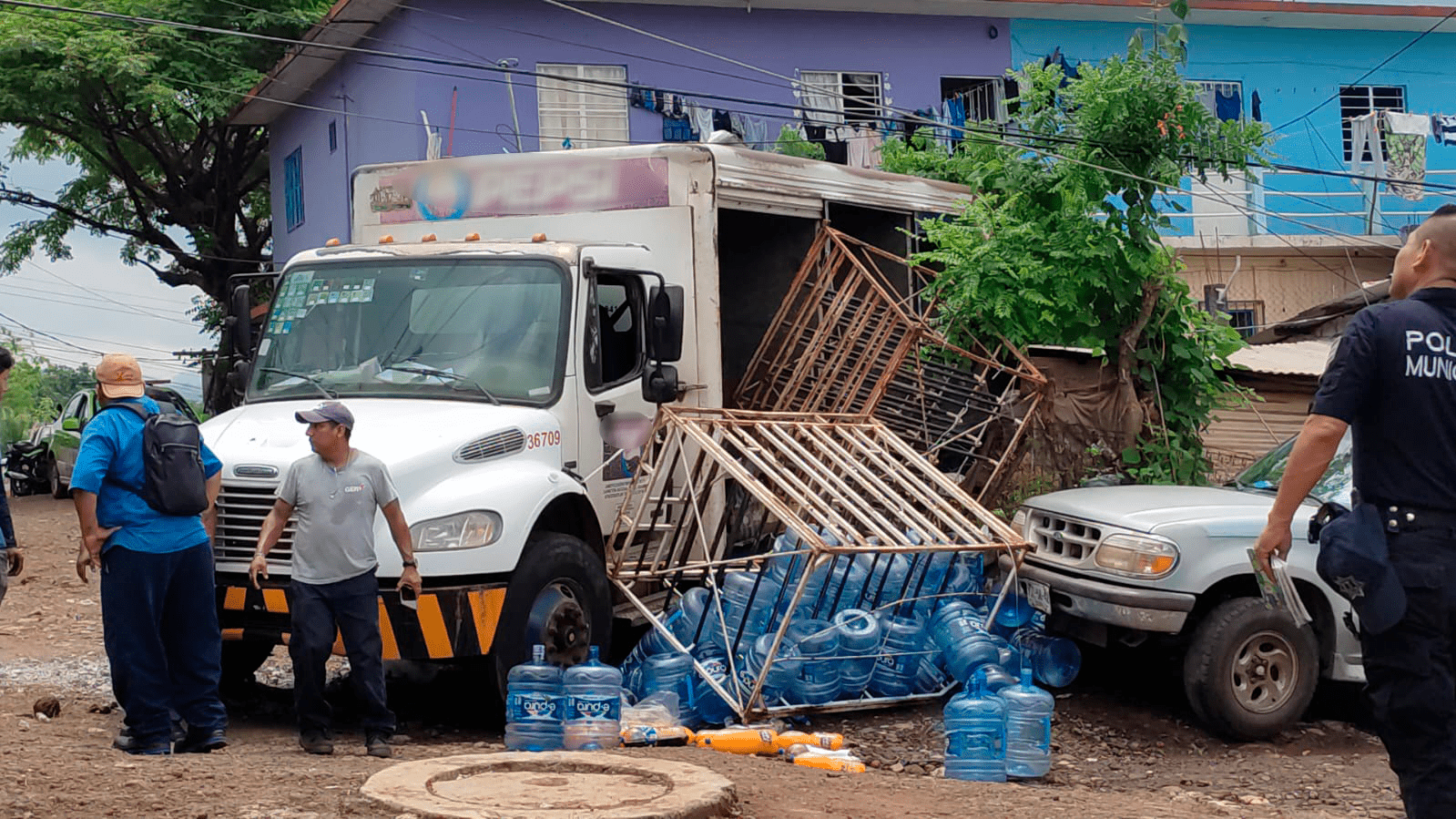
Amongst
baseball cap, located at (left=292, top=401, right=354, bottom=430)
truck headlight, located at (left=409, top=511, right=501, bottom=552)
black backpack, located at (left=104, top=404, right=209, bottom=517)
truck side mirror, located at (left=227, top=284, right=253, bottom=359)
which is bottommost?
truck headlight, located at (left=409, top=511, right=501, bottom=552)

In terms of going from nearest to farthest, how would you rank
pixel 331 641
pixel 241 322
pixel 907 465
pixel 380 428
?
pixel 331 641 < pixel 380 428 < pixel 241 322 < pixel 907 465

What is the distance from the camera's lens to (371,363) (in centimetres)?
899

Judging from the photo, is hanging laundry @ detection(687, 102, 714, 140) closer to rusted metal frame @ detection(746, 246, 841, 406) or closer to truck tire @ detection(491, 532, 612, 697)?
rusted metal frame @ detection(746, 246, 841, 406)

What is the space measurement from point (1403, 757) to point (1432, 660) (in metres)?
0.30

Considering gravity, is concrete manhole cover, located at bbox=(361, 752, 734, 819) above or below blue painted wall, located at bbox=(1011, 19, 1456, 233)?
below

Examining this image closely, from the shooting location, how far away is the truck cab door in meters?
9.13

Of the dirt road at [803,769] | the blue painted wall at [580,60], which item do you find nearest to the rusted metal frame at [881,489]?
the dirt road at [803,769]

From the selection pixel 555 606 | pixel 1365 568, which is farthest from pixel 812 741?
pixel 1365 568

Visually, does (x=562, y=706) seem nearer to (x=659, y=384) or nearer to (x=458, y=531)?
(x=458, y=531)

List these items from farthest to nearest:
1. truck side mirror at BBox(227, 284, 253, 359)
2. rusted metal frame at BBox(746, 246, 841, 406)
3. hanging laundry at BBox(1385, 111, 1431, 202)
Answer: hanging laundry at BBox(1385, 111, 1431, 202) < rusted metal frame at BBox(746, 246, 841, 406) < truck side mirror at BBox(227, 284, 253, 359)

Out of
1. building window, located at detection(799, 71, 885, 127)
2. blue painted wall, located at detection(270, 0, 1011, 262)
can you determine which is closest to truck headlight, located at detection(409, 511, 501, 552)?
blue painted wall, located at detection(270, 0, 1011, 262)

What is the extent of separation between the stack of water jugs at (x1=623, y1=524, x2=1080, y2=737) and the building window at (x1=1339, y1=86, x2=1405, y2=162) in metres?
20.1

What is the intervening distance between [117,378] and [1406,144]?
77.8 ft

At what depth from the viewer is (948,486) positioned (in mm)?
9578
